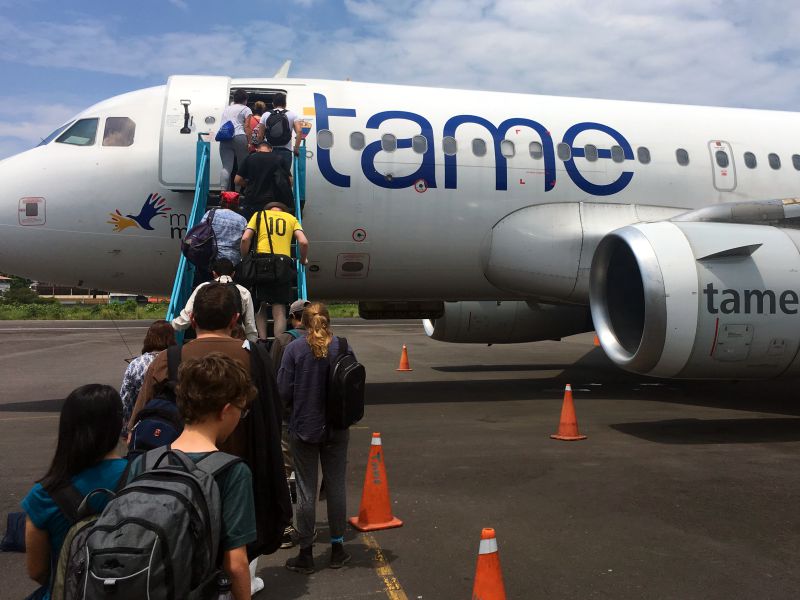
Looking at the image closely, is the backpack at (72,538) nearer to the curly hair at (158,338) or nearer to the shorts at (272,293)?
the curly hair at (158,338)

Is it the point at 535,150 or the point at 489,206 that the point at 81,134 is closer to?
the point at 489,206

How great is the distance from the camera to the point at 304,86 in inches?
427

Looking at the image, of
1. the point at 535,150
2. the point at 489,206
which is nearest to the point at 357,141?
the point at 489,206

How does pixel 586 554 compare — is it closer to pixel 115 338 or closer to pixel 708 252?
pixel 708 252

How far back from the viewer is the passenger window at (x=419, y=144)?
10.7 m

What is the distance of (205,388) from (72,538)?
0.61 meters

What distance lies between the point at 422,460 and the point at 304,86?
5976 millimetres

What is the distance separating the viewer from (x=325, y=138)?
10414 millimetres

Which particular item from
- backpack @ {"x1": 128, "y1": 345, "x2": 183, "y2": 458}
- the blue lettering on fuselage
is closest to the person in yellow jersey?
the blue lettering on fuselage

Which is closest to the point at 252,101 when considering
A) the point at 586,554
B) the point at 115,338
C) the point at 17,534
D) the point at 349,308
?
the point at 586,554

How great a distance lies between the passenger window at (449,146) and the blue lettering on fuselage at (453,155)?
0.05 meters

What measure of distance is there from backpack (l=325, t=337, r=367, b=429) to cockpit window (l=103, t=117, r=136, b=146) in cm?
664

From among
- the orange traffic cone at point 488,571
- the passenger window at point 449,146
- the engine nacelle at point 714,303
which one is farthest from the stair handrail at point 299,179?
the orange traffic cone at point 488,571

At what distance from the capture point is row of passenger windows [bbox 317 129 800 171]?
1049 centimetres
